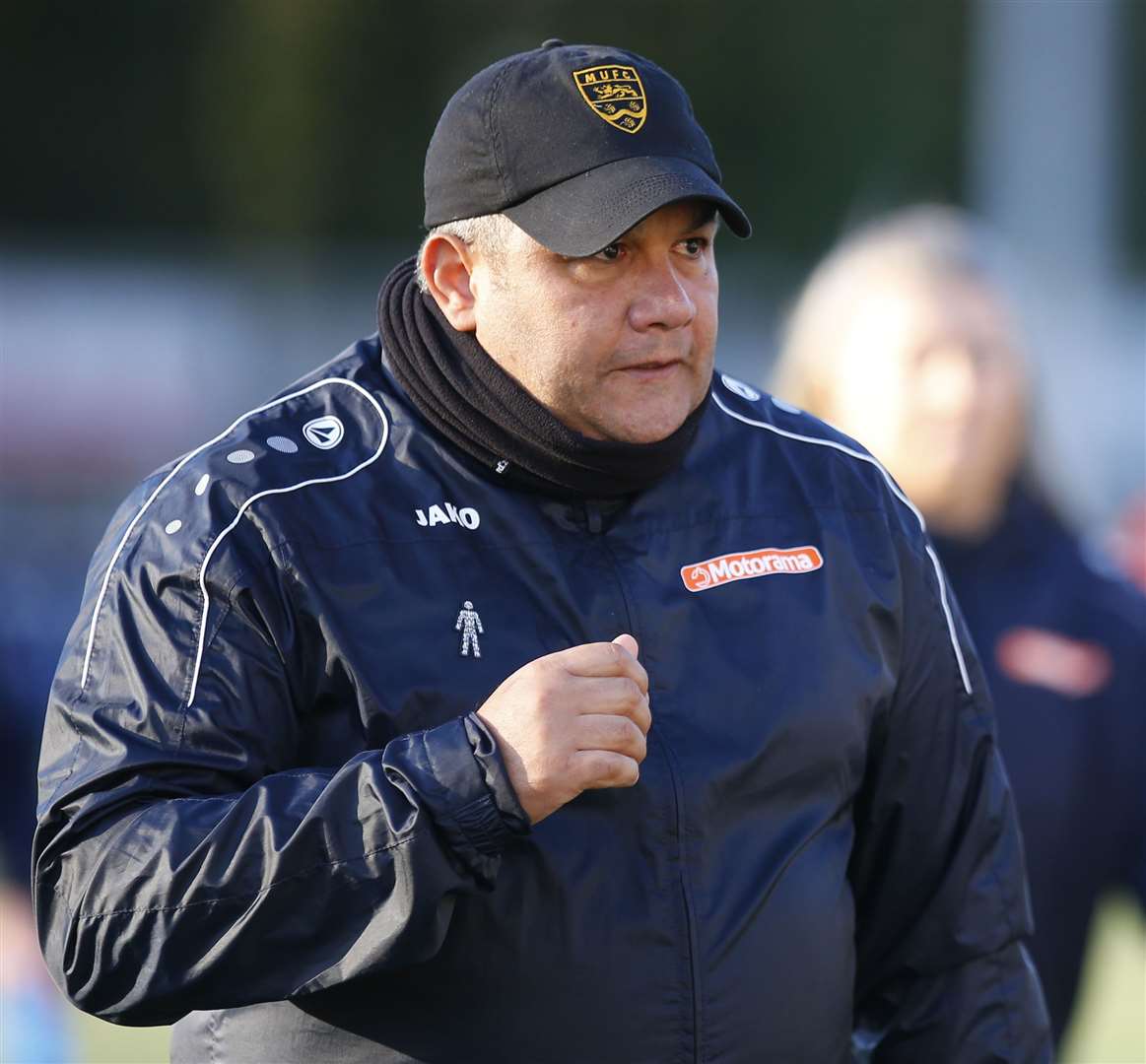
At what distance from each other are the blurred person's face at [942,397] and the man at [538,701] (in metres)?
0.91

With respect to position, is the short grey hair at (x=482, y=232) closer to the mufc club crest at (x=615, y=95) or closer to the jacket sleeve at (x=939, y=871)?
the mufc club crest at (x=615, y=95)

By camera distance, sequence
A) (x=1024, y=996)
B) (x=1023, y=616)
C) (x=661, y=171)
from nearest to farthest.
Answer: (x=661, y=171) < (x=1024, y=996) < (x=1023, y=616)

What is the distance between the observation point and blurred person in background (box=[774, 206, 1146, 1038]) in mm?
3422

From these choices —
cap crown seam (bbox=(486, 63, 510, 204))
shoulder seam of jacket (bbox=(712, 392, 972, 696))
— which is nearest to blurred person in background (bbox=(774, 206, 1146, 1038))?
shoulder seam of jacket (bbox=(712, 392, 972, 696))

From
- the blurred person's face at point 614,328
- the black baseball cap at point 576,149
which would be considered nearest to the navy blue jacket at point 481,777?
the blurred person's face at point 614,328

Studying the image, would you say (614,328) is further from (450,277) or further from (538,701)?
(538,701)

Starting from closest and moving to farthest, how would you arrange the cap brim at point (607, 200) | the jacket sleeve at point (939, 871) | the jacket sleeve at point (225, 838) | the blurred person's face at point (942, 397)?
the jacket sleeve at point (225, 838)
the cap brim at point (607, 200)
the jacket sleeve at point (939, 871)
the blurred person's face at point (942, 397)

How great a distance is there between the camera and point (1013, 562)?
3.57m

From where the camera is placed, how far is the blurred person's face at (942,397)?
11.5ft

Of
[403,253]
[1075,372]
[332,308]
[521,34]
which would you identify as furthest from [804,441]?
[521,34]

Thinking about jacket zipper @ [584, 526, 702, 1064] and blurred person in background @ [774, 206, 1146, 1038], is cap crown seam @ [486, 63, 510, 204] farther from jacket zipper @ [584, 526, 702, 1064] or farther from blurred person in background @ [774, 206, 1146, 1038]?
blurred person in background @ [774, 206, 1146, 1038]

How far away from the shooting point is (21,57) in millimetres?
19656

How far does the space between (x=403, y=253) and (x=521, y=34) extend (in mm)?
3136

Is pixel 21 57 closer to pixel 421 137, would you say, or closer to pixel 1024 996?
pixel 421 137
